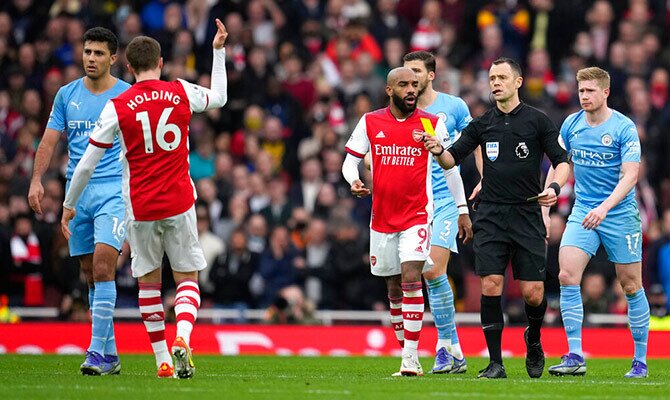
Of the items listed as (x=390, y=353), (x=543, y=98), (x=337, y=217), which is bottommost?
(x=390, y=353)

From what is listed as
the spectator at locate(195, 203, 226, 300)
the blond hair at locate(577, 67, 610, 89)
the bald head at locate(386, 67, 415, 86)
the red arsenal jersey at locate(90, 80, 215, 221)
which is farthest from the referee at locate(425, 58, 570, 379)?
the spectator at locate(195, 203, 226, 300)

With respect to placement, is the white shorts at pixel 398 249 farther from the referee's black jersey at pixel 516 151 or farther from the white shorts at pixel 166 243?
the white shorts at pixel 166 243

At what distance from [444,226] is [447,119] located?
1.06 m

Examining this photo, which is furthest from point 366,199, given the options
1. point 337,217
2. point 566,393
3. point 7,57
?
point 566,393

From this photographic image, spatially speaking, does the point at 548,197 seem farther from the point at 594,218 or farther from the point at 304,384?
the point at 304,384

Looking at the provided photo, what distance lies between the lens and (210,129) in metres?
22.4

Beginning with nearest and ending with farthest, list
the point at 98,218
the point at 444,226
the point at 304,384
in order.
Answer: the point at 304,384
the point at 98,218
the point at 444,226

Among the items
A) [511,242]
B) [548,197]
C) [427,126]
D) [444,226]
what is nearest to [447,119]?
[444,226]

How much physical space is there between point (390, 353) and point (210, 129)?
18.6 feet

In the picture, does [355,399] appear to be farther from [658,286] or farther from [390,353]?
[658,286]

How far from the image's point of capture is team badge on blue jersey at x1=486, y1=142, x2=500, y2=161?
40.2ft

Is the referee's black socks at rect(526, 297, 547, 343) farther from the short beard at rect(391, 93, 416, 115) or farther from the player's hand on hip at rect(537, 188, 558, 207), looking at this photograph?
the short beard at rect(391, 93, 416, 115)

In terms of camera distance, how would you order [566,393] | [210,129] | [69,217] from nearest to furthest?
1. [566,393]
2. [69,217]
3. [210,129]

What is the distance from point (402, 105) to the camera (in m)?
12.4
